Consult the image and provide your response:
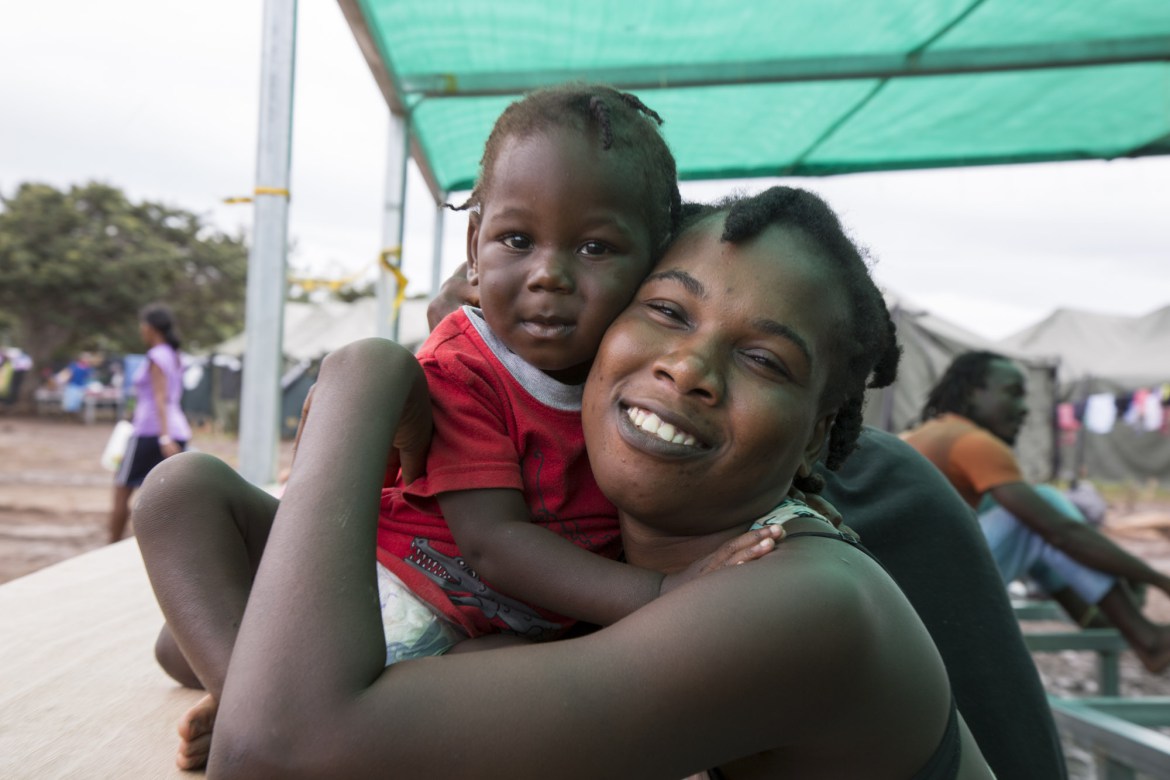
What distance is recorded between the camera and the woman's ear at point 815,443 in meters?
1.31

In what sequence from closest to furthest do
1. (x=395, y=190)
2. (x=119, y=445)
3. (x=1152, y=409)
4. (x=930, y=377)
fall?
(x=395, y=190)
(x=119, y=445)
(x=930, y=377)
(x=1152, y=409)

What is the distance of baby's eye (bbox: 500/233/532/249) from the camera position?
1.43 metres

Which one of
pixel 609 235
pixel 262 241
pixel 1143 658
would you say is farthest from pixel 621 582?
pixel 1143 658

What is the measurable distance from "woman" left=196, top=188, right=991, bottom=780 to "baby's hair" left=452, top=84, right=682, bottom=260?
0.15 meters

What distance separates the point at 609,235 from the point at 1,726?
1258mm

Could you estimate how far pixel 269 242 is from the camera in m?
3.02

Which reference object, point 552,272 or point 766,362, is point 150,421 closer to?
point 552,272

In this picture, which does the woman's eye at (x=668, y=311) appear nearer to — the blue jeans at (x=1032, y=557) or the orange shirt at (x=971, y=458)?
the orange shirt at (x=971, y=458)

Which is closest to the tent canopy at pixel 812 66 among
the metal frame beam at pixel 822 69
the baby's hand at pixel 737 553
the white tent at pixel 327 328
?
the metal frame beam at pixel 822 69

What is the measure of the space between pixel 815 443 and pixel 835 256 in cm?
29

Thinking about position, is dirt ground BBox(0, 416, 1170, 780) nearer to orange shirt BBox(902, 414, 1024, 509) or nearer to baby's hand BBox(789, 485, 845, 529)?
orange shirt BBox(902, 414, 1024, 509)

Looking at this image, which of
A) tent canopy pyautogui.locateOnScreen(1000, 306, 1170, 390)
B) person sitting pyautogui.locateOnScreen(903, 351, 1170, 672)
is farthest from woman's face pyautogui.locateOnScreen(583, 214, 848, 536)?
tent canopy pyautogui.locateOnScreen(1000, 306, 1170, 390)

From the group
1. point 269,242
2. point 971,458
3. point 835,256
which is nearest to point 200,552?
point 835,256

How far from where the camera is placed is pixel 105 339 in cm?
2589
